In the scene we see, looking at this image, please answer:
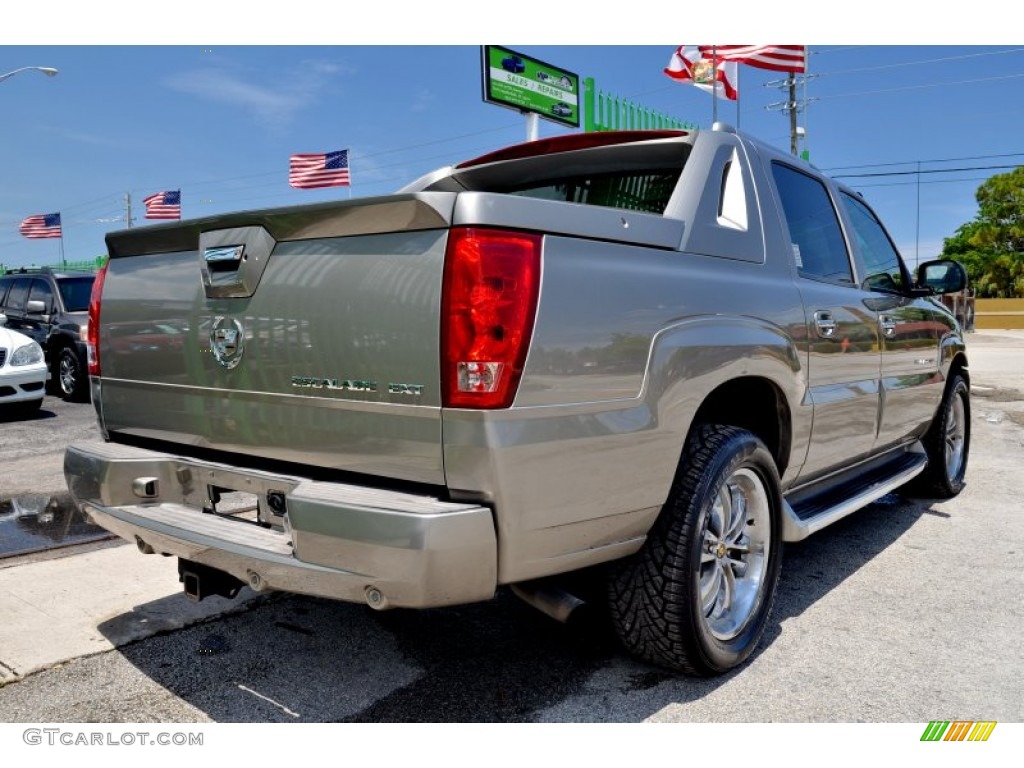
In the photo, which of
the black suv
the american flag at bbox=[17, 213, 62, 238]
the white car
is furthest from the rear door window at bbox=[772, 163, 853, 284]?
the american flag at bbox=[17, 213, 62, 238]

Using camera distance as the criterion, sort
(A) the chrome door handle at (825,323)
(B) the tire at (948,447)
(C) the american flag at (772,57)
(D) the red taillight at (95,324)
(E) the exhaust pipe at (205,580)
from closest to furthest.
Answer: (E) the exhaust pipe at (205,580) → (D) the red taillight at (95,324) → (A) the chrome door handle at (825,323) → (B) the tire at (948,447) → (C) the american flag at (772,57)

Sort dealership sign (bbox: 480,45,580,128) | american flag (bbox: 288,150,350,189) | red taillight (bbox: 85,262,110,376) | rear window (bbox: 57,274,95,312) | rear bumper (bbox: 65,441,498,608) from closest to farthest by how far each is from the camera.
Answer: rear bumper (bbox: 65,441,498,608)
red taillight (bbox: 85,262,110,376)
rear window (bbox: 57,274,95,312)
dealership sign (bbox: 480,45,580,128)
american flag (bbox: 288,150,350,189)

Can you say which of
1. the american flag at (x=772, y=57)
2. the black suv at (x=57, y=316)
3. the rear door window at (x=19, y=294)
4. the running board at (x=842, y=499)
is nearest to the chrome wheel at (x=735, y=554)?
the running board at (x=842, y=499)

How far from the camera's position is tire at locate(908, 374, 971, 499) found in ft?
17.6

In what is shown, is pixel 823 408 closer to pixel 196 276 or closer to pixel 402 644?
pixel 402 644

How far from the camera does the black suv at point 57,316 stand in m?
11.0

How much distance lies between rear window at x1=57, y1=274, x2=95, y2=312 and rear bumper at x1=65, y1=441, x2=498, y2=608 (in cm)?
1014

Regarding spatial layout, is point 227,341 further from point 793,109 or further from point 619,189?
point 793,109

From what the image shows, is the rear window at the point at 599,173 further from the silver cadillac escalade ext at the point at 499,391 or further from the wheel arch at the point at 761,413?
the wheel arch at the point at 761,413

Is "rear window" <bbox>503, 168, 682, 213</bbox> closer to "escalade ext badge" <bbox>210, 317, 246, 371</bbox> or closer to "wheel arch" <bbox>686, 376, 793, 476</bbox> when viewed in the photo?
"wheel arch" <bbox>686, 376, 793, 476</bbox>

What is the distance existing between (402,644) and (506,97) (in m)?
14.7

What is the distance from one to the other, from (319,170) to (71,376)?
38.8ft

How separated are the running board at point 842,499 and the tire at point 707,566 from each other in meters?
0.12

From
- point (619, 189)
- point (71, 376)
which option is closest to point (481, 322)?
point (619, 189)
